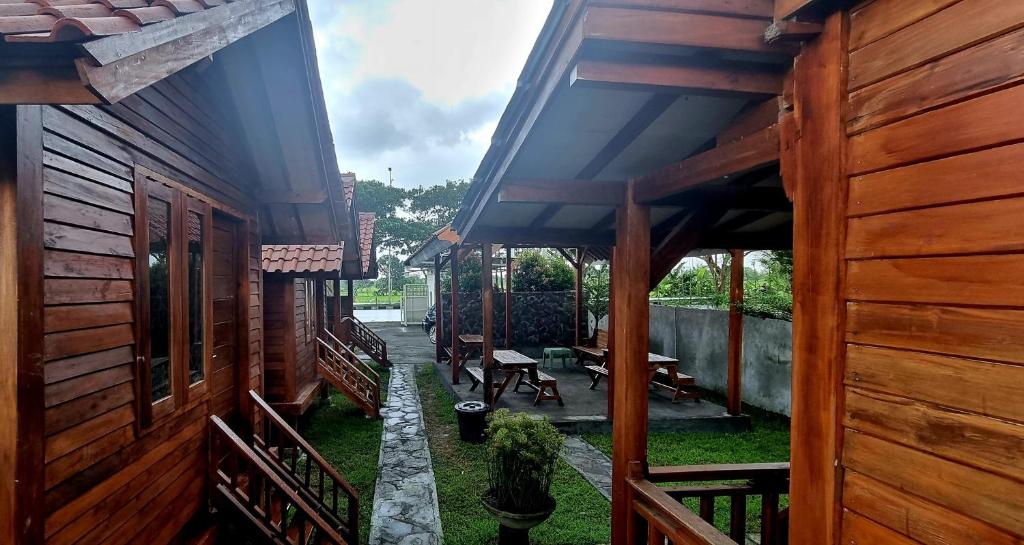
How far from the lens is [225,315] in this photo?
13.4 ft

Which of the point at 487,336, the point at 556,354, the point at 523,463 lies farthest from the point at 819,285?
the point at 556,354

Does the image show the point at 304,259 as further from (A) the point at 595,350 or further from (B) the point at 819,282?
(B) the point at 819,282

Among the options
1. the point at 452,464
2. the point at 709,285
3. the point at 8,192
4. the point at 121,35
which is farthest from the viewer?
the point at 709,285

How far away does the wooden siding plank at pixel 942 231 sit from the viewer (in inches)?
44.1

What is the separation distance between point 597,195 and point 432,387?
798cm

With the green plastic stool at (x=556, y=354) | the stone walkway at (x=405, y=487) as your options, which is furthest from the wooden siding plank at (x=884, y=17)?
the green plastic stool at (x=556, y=354)

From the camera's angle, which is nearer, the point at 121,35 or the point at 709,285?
the point at 121,35

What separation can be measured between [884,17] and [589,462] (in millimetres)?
5345

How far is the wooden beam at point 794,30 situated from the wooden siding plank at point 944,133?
1.24 feet

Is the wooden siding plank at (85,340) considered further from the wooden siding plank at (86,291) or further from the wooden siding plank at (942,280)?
the wooden siding plank at (942,280)

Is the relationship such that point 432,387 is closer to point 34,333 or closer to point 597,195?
point 597,195

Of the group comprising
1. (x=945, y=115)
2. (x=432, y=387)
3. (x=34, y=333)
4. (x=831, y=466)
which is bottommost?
(x=432, y=387)

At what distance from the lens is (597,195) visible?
128 inches

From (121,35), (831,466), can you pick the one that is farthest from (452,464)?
(121,35)
